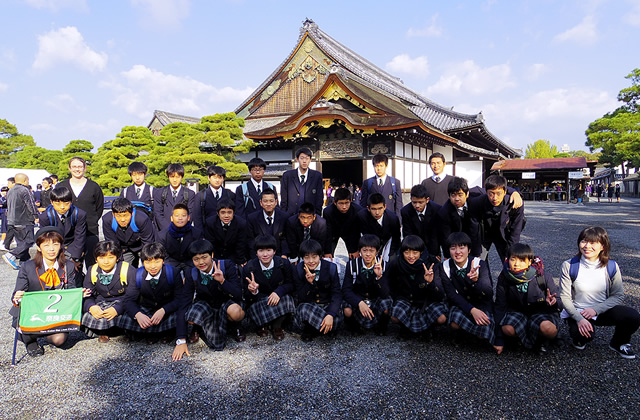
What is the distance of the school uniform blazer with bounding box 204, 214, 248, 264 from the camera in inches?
176

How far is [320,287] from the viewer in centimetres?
394

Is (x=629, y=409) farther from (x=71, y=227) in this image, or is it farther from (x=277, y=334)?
(x=71, y=227)

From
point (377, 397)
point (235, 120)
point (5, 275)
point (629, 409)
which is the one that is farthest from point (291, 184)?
point (235, 120)

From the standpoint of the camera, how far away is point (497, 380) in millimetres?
2863

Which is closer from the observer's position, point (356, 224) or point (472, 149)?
point (356, 224)

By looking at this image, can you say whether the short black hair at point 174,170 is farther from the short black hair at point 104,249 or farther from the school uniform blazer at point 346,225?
the school uniform blazer at point 346,225

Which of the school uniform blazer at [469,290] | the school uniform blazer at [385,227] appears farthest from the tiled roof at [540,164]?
the school uniform blazer at [469,290]

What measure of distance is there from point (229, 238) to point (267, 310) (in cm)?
109

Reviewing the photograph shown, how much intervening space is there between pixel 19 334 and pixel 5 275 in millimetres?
4279

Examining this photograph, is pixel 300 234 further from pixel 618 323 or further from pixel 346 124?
pixel 346 124

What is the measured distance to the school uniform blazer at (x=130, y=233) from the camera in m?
4.41

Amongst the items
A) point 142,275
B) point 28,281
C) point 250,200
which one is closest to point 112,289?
point 142,275

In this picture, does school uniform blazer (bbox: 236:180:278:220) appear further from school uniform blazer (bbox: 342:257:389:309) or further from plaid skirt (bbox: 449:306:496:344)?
plaid skirt (bbox: 449:306:496:344)

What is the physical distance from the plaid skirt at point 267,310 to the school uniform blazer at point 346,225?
119cm
